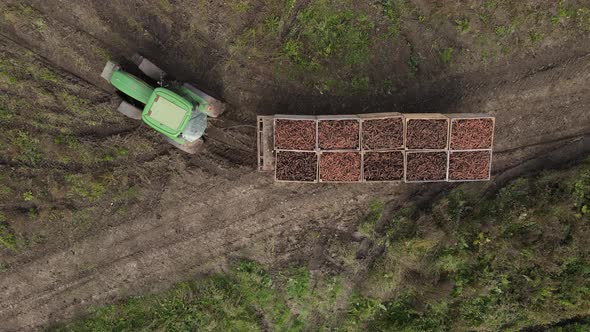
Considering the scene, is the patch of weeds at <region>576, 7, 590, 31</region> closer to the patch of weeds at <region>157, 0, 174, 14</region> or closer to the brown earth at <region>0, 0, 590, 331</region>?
the brown earth at <region>0, 0, 590, 331</region>

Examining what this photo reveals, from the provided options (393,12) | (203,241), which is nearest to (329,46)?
(393,12)

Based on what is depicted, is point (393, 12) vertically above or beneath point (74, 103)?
above

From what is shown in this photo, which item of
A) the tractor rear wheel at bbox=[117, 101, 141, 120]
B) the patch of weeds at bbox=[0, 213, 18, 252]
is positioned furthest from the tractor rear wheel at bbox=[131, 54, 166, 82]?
the patch of weeds at bbox=[0, 213, 18, 252]

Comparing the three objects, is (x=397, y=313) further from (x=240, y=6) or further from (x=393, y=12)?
(x=240, y=6)

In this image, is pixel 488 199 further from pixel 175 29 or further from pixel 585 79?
pixel 175 29

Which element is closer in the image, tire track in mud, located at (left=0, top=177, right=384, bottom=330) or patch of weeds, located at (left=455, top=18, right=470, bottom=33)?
patch of weeds, located at (left=455, top=18, right=470, bottom=33)

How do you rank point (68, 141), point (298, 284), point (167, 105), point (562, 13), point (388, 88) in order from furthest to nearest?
point (298, 284) → point (68, 141) → point (388, 88) → point (562, 13) → point (167, 105)
